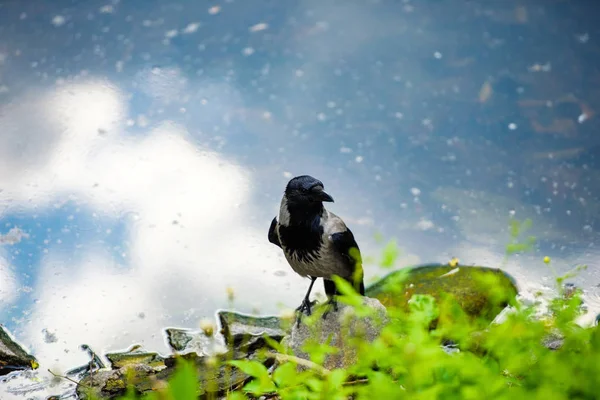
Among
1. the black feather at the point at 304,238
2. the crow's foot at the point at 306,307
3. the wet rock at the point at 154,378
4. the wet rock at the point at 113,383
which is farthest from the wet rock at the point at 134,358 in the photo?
the black feather at the point at 304,238

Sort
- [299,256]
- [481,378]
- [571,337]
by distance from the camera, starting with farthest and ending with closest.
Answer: [299,256] < [571,337] < [481,378]

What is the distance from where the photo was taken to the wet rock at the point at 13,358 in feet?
12.4

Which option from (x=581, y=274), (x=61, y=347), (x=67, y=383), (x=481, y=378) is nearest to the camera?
(x=481, y=378)

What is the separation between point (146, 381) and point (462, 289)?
2.34 metres

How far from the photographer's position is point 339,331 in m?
3.20

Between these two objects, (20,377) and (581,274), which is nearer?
(20,377)

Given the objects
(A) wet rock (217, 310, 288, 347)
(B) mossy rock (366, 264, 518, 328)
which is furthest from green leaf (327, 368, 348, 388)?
(B) mossy rock (366, 264, 518, 328)

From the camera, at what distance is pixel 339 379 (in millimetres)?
1000

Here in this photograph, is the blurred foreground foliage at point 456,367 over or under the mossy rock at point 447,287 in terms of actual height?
over

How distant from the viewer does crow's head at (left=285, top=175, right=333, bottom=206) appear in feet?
10.0

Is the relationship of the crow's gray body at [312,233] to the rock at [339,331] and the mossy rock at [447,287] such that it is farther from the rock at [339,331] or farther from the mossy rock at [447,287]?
the mossy rock at [447,287]

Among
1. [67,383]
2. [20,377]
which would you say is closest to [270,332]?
[67,383]

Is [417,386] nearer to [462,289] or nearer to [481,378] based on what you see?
[481,378]

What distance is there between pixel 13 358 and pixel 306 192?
2204 mm
